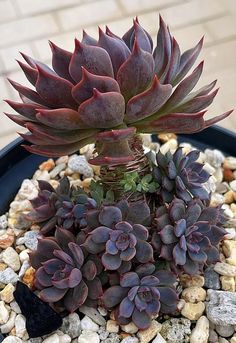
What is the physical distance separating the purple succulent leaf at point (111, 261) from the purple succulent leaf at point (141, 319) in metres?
0.10

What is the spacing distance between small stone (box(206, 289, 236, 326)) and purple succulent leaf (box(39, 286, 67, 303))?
11.1 inches

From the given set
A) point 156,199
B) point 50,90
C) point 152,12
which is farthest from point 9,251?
point 152,12

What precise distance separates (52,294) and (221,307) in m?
0.32

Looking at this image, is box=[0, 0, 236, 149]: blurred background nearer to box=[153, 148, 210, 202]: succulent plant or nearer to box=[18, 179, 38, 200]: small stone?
box=[18, 179, 38, 200]: small stone

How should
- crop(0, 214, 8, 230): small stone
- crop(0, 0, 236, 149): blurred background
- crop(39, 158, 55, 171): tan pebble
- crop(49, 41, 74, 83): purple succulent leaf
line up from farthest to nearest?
crop(0, 0, 236, 149): blurred background → crop(39, 158, 55, 171): tan pebble → crop(0, 214, 8, 230): small stone → crop(49, 41, 74, 83): purple succulent leaf

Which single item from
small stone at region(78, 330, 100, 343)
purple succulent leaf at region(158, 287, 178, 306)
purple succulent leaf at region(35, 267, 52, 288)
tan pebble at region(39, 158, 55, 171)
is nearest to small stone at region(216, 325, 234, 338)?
purple succulent leaf at region(158, 287, 178, 306)

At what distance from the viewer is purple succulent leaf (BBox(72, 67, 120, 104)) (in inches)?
34.4

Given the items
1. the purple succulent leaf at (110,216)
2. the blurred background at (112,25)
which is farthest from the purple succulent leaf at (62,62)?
the blurred background at (112,25)

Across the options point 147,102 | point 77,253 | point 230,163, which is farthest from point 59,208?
point 230,163

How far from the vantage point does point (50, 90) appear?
94 cm

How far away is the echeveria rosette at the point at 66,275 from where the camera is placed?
1.03 m

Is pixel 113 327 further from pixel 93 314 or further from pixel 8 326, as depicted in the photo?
pixel 8 326

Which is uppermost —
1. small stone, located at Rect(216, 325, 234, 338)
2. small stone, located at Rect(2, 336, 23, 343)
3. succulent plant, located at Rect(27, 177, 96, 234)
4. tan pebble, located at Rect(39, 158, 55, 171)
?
succulent plant, located at Rect(27, 177, 96, 234)

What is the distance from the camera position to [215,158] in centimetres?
139
